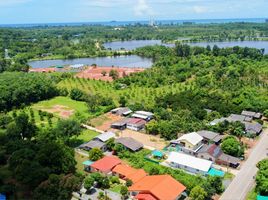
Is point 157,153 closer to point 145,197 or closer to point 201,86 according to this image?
point 145,197

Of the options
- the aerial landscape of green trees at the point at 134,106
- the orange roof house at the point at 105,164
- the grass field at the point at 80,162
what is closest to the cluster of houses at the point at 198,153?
the aerial landscape of green trees at the point at 134,106

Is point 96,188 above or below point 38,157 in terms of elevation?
below

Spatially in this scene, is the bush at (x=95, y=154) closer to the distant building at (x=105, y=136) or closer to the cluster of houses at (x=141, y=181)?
the cluster of houses at (x=141, y=181)

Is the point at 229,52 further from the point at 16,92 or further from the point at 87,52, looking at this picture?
the point at 16,92

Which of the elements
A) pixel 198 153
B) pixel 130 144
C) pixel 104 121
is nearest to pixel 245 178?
pixel 198 153

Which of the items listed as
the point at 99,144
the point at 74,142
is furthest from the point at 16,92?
the point at 99,144
